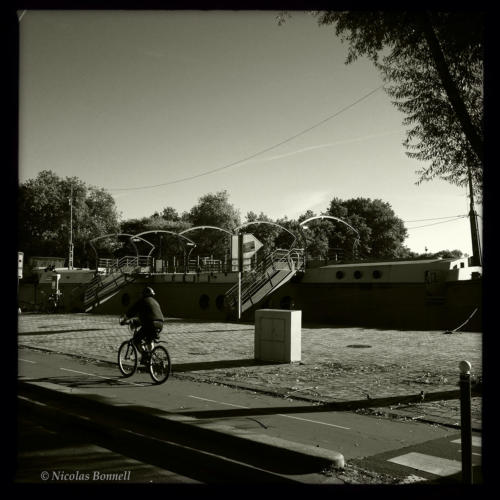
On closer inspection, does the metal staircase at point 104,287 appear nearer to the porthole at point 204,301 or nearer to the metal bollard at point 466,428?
the porthole at point 204,301

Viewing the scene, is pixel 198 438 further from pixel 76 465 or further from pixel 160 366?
pixel 160 366

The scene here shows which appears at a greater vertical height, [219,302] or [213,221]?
[213,221]

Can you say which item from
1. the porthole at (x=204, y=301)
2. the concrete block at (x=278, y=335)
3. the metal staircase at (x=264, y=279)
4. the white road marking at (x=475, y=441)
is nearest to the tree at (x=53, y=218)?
the porthole at (x=204, y=301)

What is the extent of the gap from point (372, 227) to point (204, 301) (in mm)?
43877


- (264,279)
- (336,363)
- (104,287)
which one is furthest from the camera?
(104,287)

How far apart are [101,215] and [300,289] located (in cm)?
5552

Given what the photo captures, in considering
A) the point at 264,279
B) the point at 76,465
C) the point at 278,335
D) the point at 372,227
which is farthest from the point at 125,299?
the point at 372,227

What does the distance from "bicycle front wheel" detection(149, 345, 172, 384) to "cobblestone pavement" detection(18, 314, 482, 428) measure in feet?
2.66

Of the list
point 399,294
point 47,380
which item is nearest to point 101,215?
point 399,294

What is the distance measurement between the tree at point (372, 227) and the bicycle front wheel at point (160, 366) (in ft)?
200

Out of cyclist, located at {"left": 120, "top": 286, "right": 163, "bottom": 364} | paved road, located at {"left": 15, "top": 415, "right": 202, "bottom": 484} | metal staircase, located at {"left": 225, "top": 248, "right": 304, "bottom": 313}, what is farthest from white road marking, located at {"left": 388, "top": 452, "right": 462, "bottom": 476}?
metal staircase, located at {"left": 225, "top": 248, "right": 304, "bottom": 313}

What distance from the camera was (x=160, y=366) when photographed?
9.64 m

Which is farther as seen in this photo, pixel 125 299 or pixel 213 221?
pixel 213 221

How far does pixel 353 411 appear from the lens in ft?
24.8
